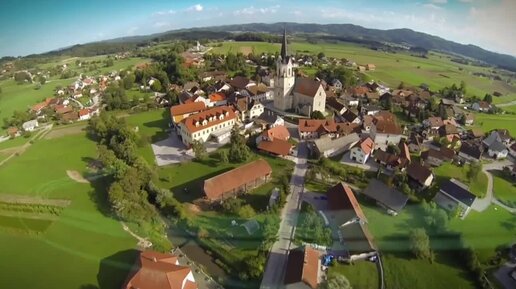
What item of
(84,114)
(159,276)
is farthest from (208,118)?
(84,114)

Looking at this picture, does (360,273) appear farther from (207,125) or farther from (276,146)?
(207,125)

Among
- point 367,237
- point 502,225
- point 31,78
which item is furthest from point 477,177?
point 31,78

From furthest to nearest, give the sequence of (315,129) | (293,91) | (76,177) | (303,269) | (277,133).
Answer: (293,91) → (315,129) → (277,133) → (76,177) → (303,269)

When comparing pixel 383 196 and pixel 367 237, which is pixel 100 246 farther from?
pixel 383 196

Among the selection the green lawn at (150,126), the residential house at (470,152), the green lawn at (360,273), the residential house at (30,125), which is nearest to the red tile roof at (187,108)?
the green lawn at (150,126)

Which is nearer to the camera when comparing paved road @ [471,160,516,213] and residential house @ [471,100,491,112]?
paved road @ [471,160,516,213]

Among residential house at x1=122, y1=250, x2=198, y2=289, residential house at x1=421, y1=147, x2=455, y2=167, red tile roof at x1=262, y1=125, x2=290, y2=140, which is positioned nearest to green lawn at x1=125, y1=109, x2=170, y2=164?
red tile roof at x1=262, y1=125, x2=290, y2=140

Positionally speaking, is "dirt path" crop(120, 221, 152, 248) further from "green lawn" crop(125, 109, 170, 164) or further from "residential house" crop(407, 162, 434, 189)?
"residential house" crop(407, 162, 434, 189)

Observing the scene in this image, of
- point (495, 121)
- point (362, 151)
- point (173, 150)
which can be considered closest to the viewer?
point (362, 151)
